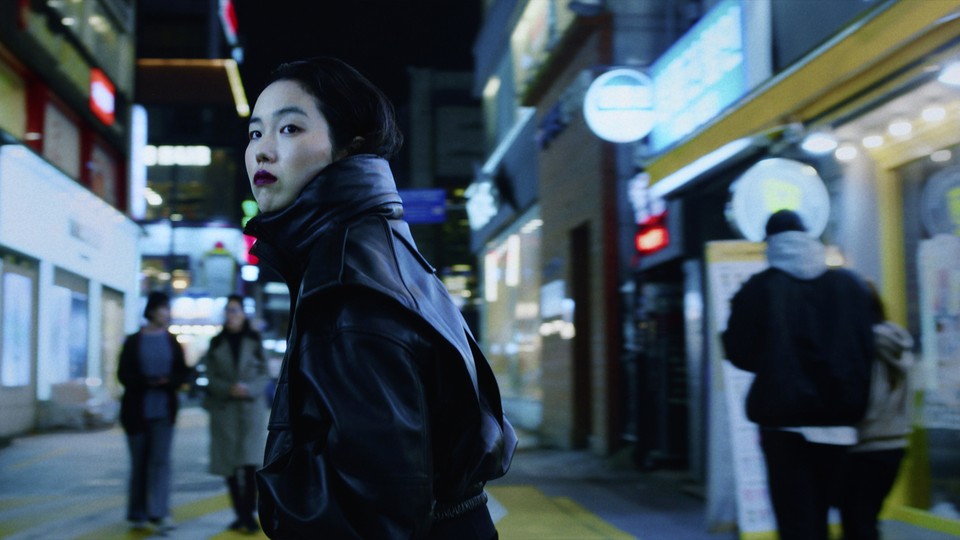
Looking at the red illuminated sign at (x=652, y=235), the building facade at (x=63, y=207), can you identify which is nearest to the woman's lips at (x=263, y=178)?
the red illuminated sign at (x=652, y=235)

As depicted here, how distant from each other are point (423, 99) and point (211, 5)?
13082 millimetres

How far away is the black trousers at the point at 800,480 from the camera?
456cm

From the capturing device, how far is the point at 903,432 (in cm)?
512

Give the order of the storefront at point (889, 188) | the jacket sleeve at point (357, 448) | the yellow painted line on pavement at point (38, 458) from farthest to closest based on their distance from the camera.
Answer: the yellow painted line on pavement at point (38, 458)
the storefront at point (889, 188)
the jacket sleeve at point (357, 448)

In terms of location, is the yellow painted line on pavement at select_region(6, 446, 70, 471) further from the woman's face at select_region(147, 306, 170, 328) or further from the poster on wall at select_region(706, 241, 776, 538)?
the poster on wall at select_region(706, 241, 776, 538)

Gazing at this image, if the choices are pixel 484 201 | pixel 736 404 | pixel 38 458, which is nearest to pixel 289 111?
pixel 736 404

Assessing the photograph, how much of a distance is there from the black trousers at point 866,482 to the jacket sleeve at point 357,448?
12.8 feet

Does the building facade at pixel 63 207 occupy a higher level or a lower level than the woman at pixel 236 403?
higher

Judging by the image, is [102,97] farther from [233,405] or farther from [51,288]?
[233,405]

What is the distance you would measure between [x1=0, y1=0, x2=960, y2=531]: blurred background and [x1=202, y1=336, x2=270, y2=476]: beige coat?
8.13ft

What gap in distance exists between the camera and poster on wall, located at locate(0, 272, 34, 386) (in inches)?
731

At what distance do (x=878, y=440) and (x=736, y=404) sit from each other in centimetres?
262

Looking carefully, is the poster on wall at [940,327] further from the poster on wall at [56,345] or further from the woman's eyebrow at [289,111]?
the poster on wall at [56,345]

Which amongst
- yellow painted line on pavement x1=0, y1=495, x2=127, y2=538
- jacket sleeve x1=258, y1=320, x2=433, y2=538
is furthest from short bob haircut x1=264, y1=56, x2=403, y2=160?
yellow painted line on pavement x1=0, y1=495, x2=127, y2=538
